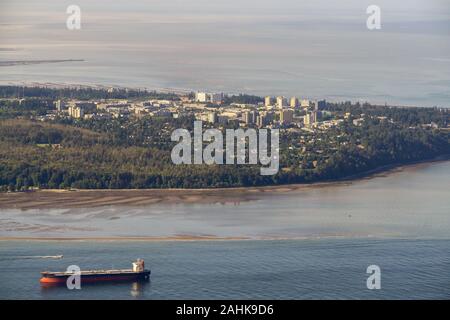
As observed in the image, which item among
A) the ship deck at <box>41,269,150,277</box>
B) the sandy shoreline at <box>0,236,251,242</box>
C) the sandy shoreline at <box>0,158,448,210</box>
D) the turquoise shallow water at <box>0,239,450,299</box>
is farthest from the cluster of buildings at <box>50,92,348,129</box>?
the ship deck at <box>41,269,150,277</box>

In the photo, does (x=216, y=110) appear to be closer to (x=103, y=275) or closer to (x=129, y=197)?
(x=129, y=197)

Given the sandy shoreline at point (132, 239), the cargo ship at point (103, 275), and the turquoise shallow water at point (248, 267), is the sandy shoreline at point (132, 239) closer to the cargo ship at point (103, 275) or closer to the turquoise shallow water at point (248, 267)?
the turquoise shallow water at point (248, 267)

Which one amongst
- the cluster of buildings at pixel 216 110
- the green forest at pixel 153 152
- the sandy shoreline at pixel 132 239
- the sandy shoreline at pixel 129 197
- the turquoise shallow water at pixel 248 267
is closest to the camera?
the turquoise shallow water at pixel 248 267

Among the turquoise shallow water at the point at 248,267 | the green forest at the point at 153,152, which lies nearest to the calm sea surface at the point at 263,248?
the turquoise shallow water at the point at 248,267

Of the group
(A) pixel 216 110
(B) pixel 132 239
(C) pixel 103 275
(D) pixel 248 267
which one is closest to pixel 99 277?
(C) pixel 103 275
